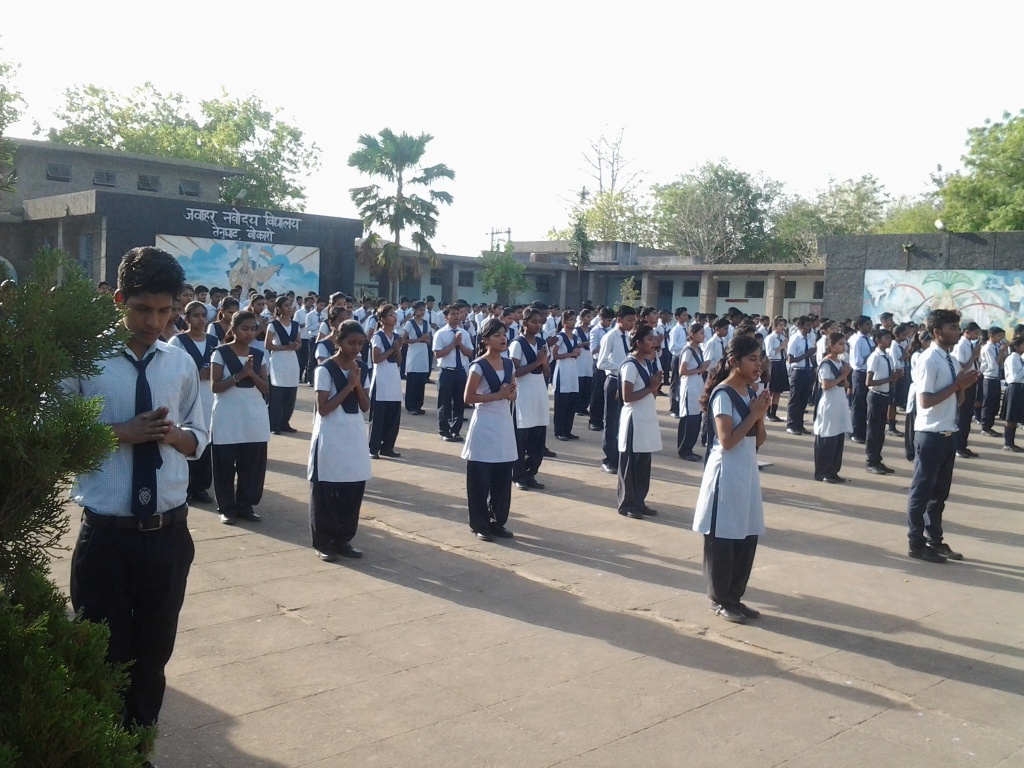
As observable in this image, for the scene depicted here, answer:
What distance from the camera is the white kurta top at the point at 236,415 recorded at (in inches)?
283

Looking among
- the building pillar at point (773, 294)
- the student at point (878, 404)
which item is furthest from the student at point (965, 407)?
the building pillar at point (773, 294)

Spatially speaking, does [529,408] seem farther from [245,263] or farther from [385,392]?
[245,263]

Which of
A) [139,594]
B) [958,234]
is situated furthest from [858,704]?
[958,234]

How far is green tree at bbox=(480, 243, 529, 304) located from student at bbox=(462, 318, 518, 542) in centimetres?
2748

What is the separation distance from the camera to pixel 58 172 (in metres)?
30.0

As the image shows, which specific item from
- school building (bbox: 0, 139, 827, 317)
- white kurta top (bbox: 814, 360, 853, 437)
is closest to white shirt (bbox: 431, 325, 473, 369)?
white kurta top (bbox: 814, 360, 853, 437)

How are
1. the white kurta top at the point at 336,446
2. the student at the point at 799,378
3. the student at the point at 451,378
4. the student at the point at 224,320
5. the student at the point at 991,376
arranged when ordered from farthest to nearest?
the student at the point at 991,376 < the student at the point at 799,378 < the student at the point at 451,378 < the student at the point at 224,320 < the white kurta top at the point at 336,446

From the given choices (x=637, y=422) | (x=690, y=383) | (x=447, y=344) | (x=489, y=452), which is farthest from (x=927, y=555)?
Answer: (x=447, y=344)

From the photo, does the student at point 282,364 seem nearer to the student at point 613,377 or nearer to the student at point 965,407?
the student at point 613,377

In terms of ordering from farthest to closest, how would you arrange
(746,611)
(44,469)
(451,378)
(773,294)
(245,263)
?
(773,294)
(245,263)
(451,378)
(746,611)
(44,469)

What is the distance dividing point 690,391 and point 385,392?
3681 millimetres

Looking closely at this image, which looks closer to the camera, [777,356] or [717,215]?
[777,356]

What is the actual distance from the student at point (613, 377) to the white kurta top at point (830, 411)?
225 centimetres

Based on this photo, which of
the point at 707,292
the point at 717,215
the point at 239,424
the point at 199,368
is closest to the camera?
the point at 239,424
